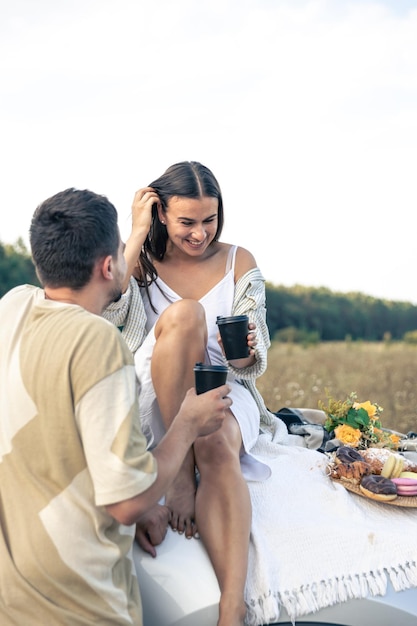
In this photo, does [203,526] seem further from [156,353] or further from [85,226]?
[85,226]

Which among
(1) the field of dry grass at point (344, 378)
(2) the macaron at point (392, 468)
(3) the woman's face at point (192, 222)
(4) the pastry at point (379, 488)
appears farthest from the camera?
(1) the field of dry grass at point (344, 378)

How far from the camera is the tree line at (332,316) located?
12195 mm

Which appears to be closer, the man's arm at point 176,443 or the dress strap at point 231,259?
the man's arm at point 176,443

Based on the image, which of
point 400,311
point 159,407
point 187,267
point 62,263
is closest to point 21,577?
point 62,263

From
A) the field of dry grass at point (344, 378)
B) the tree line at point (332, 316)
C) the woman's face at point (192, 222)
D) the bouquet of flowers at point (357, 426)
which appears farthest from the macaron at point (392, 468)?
the tree line at point (332, 316)

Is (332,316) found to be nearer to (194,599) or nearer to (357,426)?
(357,426)

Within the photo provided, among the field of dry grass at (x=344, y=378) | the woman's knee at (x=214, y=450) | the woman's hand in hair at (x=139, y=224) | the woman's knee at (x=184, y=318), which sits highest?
the woman's hand in hair at (x=139, y=224)

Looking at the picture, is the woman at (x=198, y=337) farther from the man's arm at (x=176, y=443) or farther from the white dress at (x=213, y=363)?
the man's arm at (x=176, y=443)

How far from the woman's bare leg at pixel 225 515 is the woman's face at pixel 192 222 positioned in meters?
0.90

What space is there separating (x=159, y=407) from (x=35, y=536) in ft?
3.42

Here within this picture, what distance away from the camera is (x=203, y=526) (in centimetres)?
270

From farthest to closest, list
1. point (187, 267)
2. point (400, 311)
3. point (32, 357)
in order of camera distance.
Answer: point (400, 311), point (187, 267), point (32, 357)

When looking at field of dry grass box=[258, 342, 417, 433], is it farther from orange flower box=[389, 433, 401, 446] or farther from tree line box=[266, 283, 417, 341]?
orange flower box=[389, 433, 401, 446]

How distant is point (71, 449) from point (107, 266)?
492 millimetres
